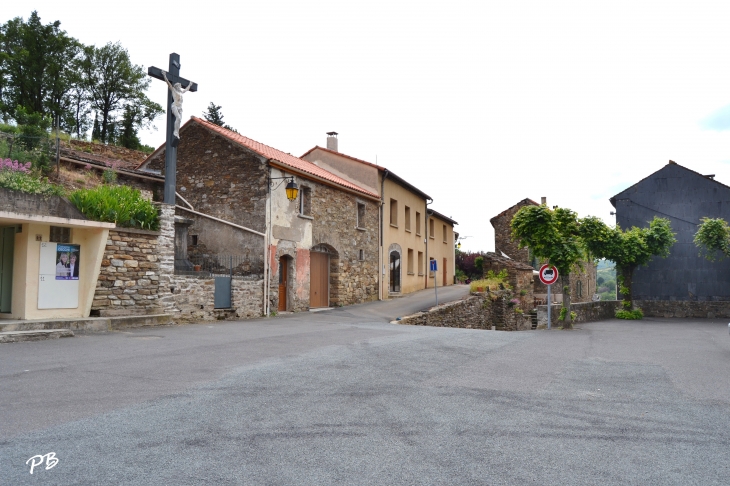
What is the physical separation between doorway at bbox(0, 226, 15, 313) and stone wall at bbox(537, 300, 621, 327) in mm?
16564

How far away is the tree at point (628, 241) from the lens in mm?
25812

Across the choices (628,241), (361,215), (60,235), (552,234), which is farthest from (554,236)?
(60,235)

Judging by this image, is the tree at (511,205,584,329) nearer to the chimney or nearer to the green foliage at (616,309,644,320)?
the green foliage at (616,309,644,320)

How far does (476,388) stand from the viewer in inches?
271

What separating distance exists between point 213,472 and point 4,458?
1595 mm

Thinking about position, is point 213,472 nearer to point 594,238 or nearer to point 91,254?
point 91,254

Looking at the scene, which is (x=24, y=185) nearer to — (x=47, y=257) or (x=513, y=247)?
(x=47, y=257)

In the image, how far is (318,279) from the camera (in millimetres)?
22656

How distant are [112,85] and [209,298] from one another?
113ft

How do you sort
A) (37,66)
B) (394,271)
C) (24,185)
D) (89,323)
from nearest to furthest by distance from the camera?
(24,185), (89,323), (394,271), (37,66)

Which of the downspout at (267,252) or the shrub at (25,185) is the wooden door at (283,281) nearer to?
the downspout at (267,252)

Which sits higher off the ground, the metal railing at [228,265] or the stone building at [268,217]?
the stone building at [268,217]

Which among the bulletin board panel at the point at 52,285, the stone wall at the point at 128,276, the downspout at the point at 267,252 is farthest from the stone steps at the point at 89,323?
the downspout at the point at 267,252

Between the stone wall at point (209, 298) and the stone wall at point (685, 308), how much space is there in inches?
749
